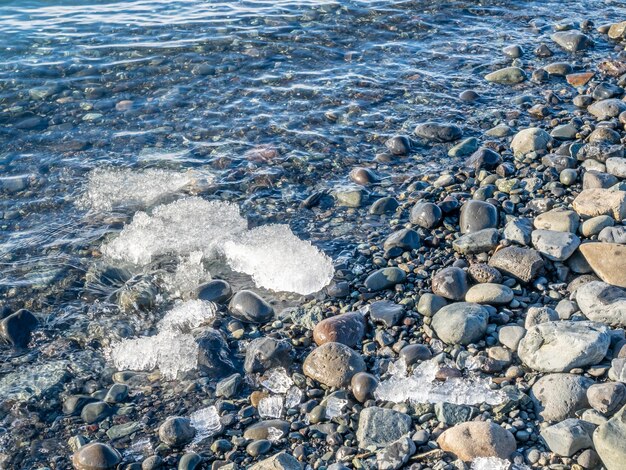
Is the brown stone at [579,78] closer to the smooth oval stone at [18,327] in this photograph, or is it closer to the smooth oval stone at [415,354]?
the smooth oval stone at [415,354]

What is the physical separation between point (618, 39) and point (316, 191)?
5635 millimetres

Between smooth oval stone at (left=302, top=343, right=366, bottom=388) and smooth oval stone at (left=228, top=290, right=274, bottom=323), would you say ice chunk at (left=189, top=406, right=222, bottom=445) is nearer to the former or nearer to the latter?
smooth oval stone at (left=302, top=343, right=366, bottom=388)

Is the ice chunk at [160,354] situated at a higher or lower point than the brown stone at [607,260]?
lower

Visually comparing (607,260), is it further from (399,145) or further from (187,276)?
(187,276)

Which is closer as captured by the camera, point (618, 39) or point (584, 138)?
point (584, 138)

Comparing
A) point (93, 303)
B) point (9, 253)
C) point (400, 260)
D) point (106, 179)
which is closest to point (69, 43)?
point (106, 179)

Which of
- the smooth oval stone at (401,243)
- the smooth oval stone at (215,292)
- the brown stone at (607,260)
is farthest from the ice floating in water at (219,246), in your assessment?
the brown stone at (607,260)

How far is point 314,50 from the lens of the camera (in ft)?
30.6

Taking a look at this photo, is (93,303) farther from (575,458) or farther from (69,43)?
(69,43)

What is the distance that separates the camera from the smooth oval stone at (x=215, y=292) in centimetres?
486

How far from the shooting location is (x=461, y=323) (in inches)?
167

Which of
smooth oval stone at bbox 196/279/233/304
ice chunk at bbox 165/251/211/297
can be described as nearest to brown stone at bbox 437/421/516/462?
smooth oval stone at bbox 196/279/233/304

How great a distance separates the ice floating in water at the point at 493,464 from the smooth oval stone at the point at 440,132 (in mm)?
4168

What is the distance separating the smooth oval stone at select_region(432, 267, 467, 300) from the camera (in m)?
4.61
